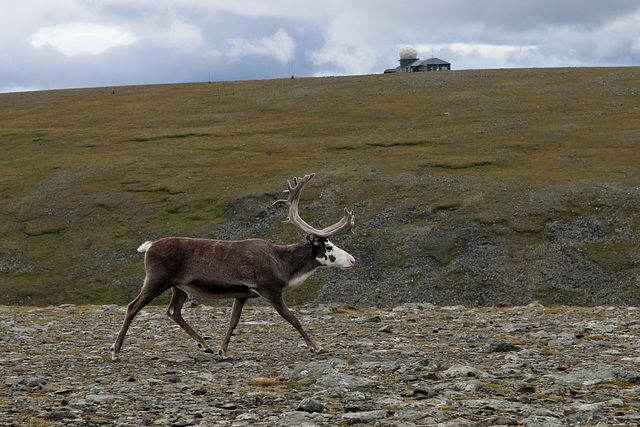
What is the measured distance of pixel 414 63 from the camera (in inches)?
5846

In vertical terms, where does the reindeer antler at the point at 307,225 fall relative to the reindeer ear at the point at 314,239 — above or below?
above

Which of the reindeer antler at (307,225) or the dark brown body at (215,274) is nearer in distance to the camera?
the dark brown body at (215,274)

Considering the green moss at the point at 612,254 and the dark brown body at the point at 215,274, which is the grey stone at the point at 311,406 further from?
the green moss at the point at 612,254

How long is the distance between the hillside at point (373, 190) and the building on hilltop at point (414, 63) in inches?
1804

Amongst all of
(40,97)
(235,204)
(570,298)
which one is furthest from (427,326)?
(40,97)

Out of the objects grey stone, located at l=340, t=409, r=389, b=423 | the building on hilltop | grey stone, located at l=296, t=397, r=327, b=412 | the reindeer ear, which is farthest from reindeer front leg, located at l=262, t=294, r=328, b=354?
the building on hilltop

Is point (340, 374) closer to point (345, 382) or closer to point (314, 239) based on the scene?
point (345, 382)

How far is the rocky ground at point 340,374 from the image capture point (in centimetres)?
847

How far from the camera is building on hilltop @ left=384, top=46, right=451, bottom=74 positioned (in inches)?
5743

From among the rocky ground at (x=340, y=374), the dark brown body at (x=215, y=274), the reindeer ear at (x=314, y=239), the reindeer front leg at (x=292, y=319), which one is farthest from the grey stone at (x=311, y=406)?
the reindeer ear at (x=314, y=239)

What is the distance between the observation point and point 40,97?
135m

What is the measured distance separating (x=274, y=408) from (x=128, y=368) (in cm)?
453

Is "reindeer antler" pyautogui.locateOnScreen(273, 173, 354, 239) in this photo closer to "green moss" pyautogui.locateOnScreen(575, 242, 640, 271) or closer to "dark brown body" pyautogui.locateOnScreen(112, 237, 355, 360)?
"dark brown body" pyautogui.locateOnScreen(112, 237, 355, 360)

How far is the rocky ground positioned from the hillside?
19976 mm
